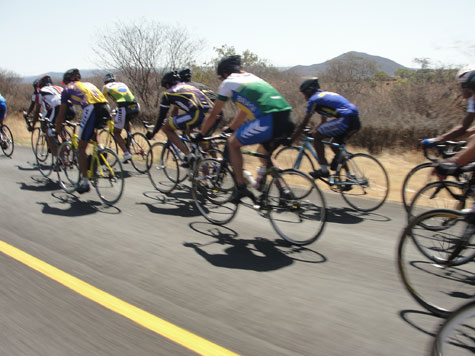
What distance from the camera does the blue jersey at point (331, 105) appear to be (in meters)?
6.61

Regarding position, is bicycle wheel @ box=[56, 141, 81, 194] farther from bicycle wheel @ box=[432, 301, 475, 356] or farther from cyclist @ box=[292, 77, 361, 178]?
bicycle wheel @ box=[432, 301, 475, 356]

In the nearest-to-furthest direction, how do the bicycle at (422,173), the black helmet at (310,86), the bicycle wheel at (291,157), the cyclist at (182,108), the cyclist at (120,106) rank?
the bicycle at (422,173) < the black helmet at (310,86) < the bicycle wheel at (291,157) < the cyclist at (182,108) < the cyclist at (120,106)

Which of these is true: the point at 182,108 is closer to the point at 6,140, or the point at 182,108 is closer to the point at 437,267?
the point at 437,267

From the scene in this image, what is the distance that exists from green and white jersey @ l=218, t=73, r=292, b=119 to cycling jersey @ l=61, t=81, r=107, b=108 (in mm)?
2705

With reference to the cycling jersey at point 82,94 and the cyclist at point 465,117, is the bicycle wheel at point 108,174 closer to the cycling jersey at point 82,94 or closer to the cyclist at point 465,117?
the cycling jersey at point 82,94

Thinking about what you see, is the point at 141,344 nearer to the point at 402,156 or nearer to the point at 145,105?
the point at 402,156

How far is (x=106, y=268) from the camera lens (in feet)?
14.3

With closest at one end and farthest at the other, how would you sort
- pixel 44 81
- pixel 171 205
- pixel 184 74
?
pixel 171 205 → pixel 184 74 → pixel 44 81

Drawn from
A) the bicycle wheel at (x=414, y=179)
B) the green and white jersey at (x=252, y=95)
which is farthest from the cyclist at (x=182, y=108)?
the bicycle wheel at (x=414, y=179)

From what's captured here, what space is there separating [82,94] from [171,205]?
2411mm

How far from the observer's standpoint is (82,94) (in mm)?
6707

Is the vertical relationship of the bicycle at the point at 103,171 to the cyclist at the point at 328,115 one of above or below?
below

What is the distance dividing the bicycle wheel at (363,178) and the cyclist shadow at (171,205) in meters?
2.61

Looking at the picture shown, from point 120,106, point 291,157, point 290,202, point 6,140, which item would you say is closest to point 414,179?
point 291,157
